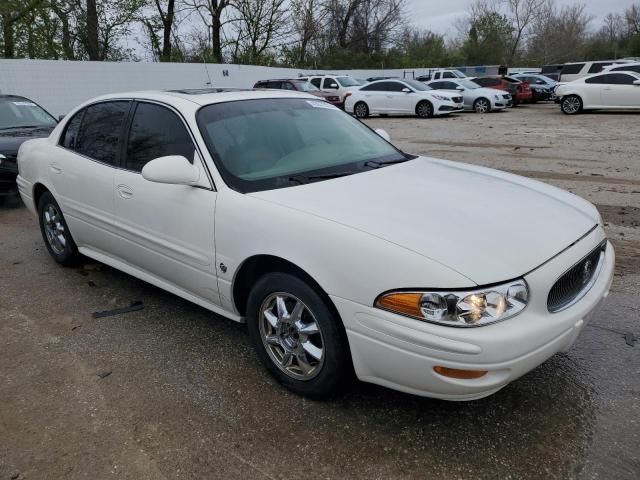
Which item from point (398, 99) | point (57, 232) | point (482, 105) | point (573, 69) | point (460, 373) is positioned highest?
point (573, 69)

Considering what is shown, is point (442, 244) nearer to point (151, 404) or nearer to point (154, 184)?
point (151, 404)

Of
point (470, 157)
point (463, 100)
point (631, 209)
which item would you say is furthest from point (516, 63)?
point (631, 209)

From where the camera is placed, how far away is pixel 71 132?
15.3 ft

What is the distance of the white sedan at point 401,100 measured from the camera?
2065cm

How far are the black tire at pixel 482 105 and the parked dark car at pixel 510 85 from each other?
3.07 metres

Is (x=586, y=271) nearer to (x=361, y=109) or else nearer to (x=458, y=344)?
(x=458, y=344)

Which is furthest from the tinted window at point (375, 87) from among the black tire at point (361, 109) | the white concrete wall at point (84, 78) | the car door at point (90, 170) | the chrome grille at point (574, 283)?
the chrome grille at point (574, 283)

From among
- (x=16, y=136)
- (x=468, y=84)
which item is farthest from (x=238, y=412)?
(x=468, y=84)

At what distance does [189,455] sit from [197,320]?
4.83 feet

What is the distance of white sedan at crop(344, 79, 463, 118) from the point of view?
20.6 m

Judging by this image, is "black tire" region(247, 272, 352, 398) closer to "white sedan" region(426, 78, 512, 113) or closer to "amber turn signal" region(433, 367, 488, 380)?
"amber turn signal" region(433, 367, 488, 380)

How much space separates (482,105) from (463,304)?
22168 millimetres

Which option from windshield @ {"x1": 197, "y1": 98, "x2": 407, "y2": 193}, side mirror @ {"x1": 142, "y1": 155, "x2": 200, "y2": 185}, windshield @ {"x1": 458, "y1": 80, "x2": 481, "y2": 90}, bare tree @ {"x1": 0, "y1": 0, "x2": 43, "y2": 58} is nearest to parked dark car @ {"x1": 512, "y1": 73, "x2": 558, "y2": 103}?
windshield @ {"x1": 458, "y1": 80, "x2": 481, "y2": 90}

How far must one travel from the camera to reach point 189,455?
2.53 metres
